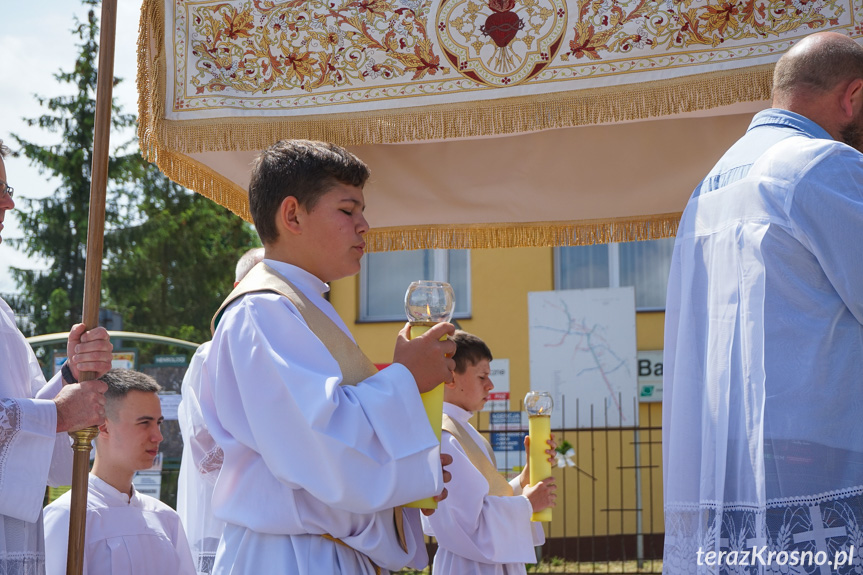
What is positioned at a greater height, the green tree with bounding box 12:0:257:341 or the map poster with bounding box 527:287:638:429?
the green tree with bounding box 12:0:257:341

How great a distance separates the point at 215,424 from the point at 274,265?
45 centimetres

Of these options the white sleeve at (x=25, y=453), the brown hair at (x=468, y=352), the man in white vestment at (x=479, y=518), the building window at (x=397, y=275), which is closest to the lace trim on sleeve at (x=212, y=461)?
the man in white vestment at (x=479, y=518)

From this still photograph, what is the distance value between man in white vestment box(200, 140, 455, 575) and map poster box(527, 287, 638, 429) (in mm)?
9258

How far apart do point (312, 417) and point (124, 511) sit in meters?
2.05

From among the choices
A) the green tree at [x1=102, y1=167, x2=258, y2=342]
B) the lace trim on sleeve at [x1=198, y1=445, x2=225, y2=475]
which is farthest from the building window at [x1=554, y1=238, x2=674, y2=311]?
the green tree at [x1=102, y1=167, x2=258, y2=342]

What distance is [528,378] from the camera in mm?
12773

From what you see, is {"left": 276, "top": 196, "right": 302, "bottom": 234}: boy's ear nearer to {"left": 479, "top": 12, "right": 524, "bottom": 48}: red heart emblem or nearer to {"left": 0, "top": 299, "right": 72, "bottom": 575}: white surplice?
{"left": 0, "top": 299, "right": 72, "bottom": 575}: white surplice

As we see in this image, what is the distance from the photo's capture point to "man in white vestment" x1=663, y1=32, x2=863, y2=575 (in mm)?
2424

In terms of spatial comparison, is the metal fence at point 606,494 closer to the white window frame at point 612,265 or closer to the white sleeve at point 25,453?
the white window frame at point 612,265

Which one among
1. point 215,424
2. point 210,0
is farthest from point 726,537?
point 210,0

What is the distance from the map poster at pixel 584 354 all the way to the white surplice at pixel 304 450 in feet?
30.8

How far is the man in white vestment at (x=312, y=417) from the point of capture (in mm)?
2227

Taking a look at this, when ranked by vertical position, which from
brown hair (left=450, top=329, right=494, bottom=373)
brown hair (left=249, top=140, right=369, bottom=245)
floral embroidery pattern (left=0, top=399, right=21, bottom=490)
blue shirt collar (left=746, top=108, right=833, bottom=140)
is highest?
blue shirt collar (left=746, top=108, right=833, bottom=140)

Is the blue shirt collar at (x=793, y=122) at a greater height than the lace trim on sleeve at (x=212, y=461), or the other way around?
the blue shirt collar at (x=793, y=122)
